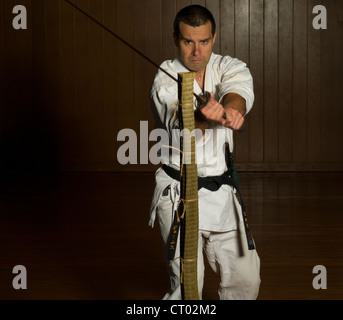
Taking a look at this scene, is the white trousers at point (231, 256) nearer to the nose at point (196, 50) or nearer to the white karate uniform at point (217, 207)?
the white karate uniform at point (217, 207)

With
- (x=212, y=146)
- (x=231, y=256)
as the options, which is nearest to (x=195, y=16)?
(x=212, y=146)

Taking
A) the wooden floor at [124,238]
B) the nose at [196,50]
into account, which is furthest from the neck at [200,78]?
the wooden floor at [124,238]

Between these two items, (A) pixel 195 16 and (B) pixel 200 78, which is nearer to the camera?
(A) pixel 195 16

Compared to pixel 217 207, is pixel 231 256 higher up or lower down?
lower down

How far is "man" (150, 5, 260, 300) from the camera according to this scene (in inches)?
78.2

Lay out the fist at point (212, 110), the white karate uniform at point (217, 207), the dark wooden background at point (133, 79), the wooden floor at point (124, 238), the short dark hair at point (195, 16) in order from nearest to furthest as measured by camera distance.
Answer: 1. the fist at point (212, 110)
2. the short dark hair at point (195, 16)
3. the white karate uniform at point (217, 207)
4. the wooden floor at point (124, 238)
5. the dark wooden background at point (133, 79)

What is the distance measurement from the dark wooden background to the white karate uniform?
4.37 metres

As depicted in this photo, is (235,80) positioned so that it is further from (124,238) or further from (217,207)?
(124,238)

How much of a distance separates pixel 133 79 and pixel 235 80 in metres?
4.59

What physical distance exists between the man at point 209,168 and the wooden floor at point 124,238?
0.64m

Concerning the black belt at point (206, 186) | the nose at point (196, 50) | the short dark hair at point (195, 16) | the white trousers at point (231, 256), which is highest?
the short dark hair at point (195, 16)

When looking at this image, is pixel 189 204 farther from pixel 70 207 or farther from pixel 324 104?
pixel 324 104

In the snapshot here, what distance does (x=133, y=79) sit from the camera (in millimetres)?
6535

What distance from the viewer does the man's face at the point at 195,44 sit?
1954 millimetres
